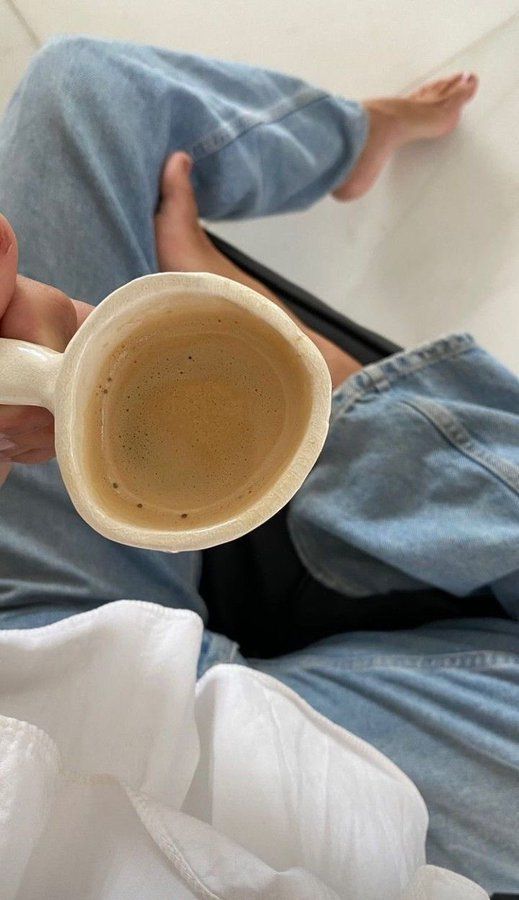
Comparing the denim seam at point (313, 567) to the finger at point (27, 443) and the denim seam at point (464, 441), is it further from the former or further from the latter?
the finger at point (27, 443)

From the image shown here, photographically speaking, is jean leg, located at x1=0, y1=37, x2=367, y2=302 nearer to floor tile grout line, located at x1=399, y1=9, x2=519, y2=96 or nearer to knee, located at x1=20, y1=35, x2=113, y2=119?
knee, located at x1=20, y1=35, x2=113, y2=119

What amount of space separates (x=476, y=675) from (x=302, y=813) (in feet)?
0.68

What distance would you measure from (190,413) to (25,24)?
0.95 metres

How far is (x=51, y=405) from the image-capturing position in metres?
0.35

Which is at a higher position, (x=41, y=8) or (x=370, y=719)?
(x=41, y=8)

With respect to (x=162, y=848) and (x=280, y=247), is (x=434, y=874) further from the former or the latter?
(x=280, y=247)

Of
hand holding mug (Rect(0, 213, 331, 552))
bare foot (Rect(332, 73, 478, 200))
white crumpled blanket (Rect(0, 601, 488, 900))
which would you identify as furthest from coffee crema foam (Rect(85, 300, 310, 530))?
bare foot (Rect(332, 73, 478, 200))

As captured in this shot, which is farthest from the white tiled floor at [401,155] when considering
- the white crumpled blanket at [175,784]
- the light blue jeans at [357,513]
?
the white crumpled blanket at [175,784]

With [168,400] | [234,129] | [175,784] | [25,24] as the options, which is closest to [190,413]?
[168,400]

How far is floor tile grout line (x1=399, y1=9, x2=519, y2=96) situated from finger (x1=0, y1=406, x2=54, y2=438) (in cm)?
95

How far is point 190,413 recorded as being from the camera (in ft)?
1.34

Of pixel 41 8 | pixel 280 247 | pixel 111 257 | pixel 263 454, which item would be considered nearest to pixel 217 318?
pixel 263 454

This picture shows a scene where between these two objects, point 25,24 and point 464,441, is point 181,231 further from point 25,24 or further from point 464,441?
point 25,24

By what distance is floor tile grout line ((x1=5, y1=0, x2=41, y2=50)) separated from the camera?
3.51ft
